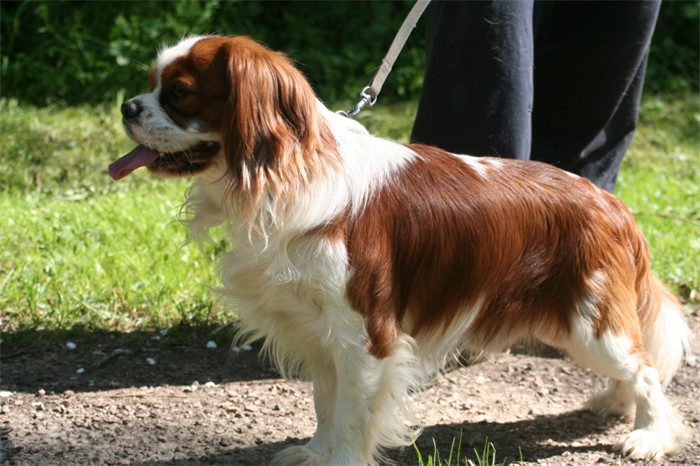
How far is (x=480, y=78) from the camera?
156 inches

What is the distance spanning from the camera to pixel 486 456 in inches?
132

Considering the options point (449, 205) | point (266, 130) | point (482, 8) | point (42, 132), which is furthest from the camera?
point (42, 132)

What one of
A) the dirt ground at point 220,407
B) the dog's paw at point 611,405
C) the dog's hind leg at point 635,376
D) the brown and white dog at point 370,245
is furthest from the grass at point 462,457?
the dog's paw at point 611,405

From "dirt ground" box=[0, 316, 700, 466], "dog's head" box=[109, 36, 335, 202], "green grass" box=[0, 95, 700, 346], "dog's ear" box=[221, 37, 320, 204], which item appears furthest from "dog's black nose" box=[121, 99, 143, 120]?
"dirt ground" box=[0, 316, 700, 466]

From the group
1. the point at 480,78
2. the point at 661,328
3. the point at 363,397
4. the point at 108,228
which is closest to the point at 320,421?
the point at 363,397

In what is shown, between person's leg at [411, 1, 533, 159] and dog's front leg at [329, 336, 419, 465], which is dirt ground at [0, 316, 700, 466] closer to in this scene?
dog's front leg at [329, 336, 419, 465]

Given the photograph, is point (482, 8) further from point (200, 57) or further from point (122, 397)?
point (122, 397)

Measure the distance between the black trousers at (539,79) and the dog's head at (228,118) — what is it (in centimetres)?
111

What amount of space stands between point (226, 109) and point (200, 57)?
20 cm

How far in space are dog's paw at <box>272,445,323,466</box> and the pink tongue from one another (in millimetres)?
1158

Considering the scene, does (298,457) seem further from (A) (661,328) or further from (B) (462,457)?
(A) (661,328)

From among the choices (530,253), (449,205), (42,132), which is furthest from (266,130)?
(42,132)

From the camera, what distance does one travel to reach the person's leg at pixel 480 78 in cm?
392

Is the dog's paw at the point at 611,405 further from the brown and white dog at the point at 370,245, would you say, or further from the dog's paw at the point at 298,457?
the dog's paw at the point at 298,457
